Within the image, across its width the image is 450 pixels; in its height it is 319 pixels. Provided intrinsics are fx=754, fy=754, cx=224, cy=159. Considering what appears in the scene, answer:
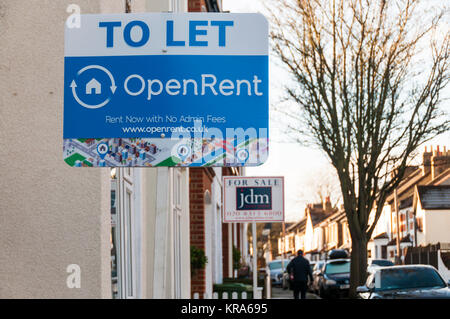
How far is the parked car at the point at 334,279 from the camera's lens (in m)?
27.1

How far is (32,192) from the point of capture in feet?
21.4

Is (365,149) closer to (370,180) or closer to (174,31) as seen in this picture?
(370,180)

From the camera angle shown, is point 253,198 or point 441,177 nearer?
point 253,198

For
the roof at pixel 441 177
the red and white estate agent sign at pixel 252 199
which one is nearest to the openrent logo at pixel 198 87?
the red and white estate agent sign at pixel 252 199

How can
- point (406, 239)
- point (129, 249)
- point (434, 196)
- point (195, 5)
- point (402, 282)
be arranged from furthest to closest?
point (406, 239)
point (434, 196)
point (195, 5)
point (402, 282)
point (129, 249)

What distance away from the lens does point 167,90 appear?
3.61 metres

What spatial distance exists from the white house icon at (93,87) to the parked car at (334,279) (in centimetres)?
2422

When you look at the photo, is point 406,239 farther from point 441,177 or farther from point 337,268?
point 337,268

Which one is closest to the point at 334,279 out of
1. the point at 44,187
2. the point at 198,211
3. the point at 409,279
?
the point at 198,211

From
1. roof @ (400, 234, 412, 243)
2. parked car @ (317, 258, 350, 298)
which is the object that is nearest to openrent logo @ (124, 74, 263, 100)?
parked car @ (317, 258, 350, 298)

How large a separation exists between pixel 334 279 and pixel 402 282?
1450 centimetres

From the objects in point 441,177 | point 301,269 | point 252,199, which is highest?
point 441,177

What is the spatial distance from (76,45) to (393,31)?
57.7ft

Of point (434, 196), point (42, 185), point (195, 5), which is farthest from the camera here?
point (434, 196)
